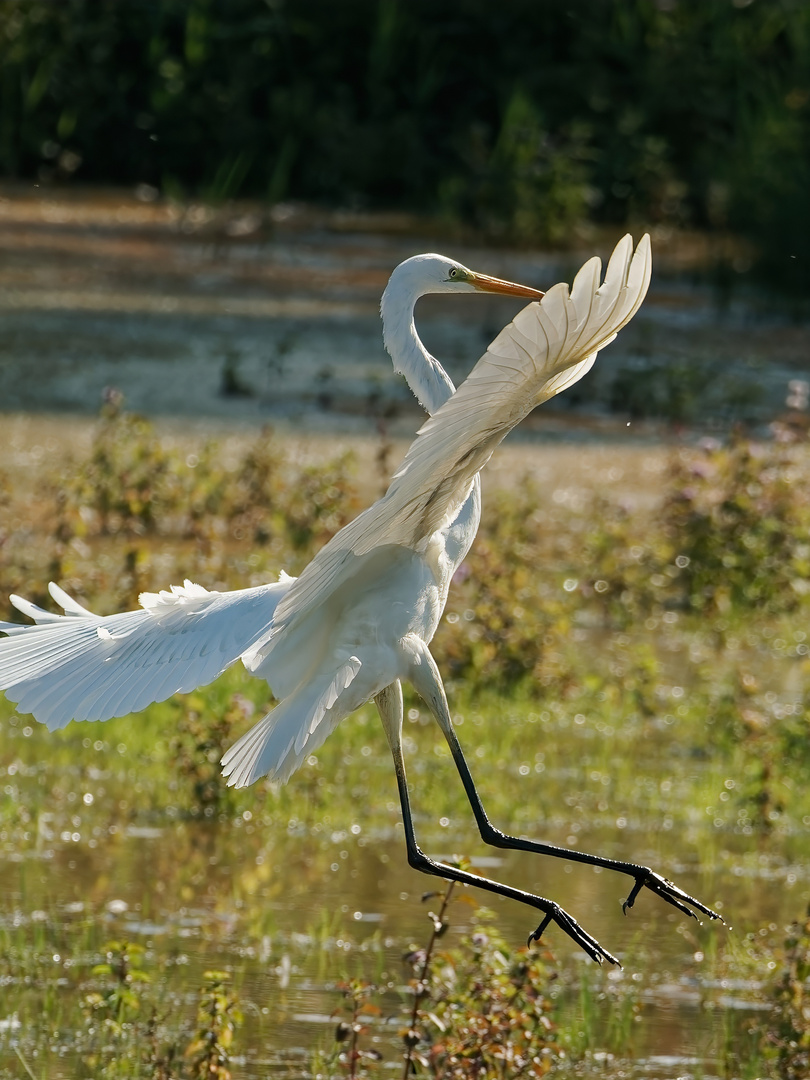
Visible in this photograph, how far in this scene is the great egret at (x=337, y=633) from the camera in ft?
12.9

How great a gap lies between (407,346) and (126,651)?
2.71ft

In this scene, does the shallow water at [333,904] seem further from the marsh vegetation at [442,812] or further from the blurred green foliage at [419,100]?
the blurred green foliage at [419,100]

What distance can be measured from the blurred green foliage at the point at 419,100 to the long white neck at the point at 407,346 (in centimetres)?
1260

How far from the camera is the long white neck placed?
4.29m

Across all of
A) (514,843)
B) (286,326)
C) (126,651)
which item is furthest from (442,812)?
(286,326)

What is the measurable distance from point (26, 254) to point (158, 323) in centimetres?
226

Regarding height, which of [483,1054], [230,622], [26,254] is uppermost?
[230,622]

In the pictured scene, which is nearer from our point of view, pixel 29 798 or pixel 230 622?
pixel 230 622

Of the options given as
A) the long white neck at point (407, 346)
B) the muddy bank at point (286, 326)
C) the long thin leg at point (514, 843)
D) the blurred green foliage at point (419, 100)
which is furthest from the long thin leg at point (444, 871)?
the blurred green foliage at point (419, 100)

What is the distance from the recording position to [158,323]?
13.3 metres

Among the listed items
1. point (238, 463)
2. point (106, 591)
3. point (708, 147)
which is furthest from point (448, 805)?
point (708, 147)

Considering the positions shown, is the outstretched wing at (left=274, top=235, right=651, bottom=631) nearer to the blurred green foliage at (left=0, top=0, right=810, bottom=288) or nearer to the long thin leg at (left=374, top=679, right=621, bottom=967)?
the long thin leg at (left=374, top=679, right=621, bottom=967)

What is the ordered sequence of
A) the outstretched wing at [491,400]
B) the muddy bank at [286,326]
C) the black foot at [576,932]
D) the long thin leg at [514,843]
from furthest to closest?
the muddy bank at [286,326] → the long thin leg at [514,843] → the black foot at [576,932] → the outstretched wing at [491,400]

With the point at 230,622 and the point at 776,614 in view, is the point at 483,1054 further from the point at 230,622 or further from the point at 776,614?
the point at 776,614
